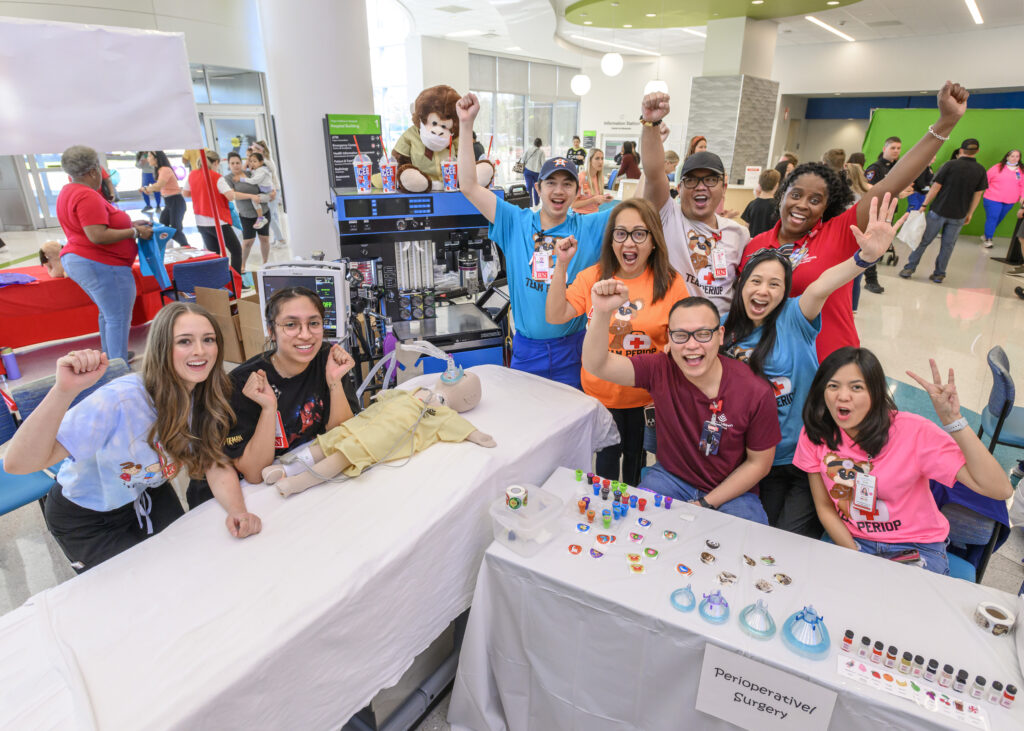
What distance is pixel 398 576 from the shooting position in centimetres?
148

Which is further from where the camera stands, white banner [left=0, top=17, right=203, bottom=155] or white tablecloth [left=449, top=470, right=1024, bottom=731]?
white banner [left=0, top=17, right=203, bottom=155]

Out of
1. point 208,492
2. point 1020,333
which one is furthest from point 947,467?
point 1020,333

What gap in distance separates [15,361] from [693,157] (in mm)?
5125

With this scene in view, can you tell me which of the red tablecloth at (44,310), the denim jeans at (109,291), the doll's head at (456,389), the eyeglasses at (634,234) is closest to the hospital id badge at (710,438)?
the eyeglasses at (634,234)

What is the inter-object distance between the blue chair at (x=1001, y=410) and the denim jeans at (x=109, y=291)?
5.13m

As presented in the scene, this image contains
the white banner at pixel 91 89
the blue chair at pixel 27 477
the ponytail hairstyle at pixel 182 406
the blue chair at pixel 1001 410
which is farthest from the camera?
the white banner at pixel 91 89

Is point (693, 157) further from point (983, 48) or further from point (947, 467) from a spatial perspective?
point (983, 48)

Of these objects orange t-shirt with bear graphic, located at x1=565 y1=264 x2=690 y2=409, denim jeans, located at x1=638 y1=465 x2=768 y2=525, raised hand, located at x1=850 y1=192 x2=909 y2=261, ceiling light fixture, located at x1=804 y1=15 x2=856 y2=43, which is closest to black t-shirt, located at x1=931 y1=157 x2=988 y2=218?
ceiling light fixture, located at x1=804 y1=15 x2=856 y2=43

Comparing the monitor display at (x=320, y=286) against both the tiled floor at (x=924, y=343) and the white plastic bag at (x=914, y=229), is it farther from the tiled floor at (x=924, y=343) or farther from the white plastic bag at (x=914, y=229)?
the white plastic bag at (x=914, y=229)

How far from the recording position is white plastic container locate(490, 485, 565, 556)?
1532 millimetres

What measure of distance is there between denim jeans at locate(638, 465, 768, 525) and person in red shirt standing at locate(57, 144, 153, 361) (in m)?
3.86

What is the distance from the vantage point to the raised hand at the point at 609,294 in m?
1.87

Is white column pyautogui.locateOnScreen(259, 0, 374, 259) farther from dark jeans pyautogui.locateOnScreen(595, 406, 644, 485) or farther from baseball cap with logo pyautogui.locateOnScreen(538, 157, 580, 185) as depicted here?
dark jeans pyautogui.locateOnScreen(595, 406, 644, 485)

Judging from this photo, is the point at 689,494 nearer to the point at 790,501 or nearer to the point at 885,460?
the point at 790,501
